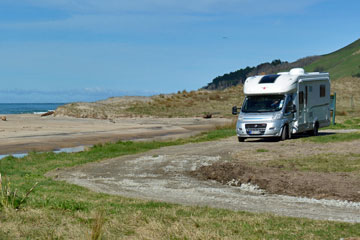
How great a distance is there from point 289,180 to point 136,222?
20.8 ft

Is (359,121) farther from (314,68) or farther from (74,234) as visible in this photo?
(314,68)

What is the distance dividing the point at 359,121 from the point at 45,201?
109 feet

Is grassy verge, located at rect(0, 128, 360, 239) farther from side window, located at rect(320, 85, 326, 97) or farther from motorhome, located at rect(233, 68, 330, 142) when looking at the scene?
side window, located at rect(320, 85, 326, 97)

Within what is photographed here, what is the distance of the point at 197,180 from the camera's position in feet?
51.8

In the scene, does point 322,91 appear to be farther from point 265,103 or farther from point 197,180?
point 197,180

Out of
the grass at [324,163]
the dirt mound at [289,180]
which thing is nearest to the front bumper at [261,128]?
the grass at [324,163]

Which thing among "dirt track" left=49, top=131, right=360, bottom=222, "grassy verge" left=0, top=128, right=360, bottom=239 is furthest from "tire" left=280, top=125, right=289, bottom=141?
"grassy verge" left=0, top=128, right=360, bottom=239

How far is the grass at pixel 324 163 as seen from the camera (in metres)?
16.4

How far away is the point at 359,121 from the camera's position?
39844mm

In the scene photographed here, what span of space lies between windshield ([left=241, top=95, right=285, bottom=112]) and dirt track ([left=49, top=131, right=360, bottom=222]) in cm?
179

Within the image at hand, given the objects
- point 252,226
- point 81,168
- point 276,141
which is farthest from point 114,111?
point 252,226

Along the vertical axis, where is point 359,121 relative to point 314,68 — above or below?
below

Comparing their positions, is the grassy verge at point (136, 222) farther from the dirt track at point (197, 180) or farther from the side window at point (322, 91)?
the side window at point (322, 91)

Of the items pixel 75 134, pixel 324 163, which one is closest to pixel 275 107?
pixel 324 163
